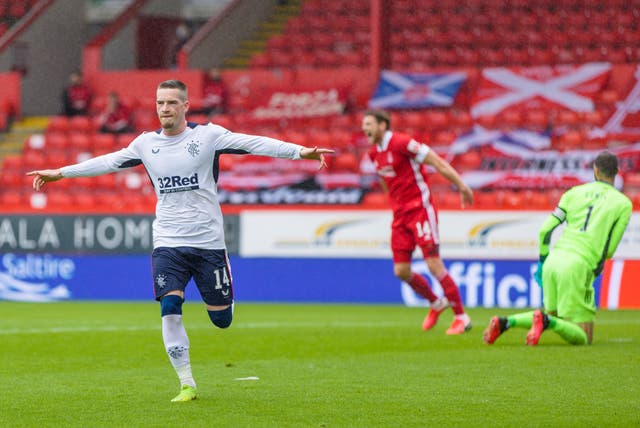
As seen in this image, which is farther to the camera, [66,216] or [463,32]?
[463,32]

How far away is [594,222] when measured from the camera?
10805 millimetres

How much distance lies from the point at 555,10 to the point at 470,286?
10285mm

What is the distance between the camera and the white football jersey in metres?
7.89

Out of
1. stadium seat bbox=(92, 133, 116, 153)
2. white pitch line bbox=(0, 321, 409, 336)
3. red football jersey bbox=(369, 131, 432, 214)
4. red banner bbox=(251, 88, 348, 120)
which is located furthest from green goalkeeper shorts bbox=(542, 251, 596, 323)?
stadium seat bbox=(92, 133, 116, 153)

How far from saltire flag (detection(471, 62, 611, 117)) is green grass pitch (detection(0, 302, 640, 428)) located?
363 inches

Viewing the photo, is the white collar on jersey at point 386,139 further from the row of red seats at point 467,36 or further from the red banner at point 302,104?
the row of red seats at point 467,36

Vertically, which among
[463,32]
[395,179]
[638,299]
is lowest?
[638,299]

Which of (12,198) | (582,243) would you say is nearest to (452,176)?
(582,243)

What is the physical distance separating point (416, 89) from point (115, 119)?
20.0 ft

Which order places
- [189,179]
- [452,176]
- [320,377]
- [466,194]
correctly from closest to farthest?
[189,179]
[320,377]
[466,194]
[452,176]

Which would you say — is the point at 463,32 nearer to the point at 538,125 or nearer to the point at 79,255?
the point at 538,125

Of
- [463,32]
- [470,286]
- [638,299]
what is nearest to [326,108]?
[463,32]

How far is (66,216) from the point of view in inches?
808

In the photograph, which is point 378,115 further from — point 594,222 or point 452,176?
point 594,222
